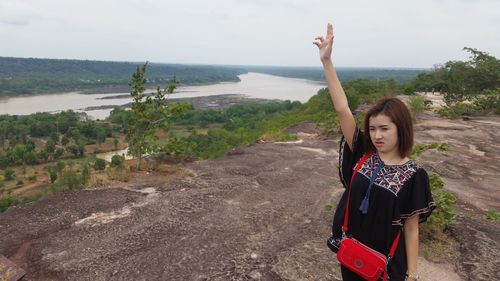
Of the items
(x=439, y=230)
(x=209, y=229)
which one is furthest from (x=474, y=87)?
(x=209, y=229)

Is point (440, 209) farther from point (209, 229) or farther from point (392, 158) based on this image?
point (392, 158)

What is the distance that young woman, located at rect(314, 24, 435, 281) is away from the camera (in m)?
1.99

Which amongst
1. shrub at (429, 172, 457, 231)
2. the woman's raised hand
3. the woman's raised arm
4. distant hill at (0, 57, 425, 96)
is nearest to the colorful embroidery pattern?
the woman's raised arm

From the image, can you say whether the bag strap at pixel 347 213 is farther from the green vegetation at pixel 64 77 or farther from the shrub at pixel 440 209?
the green vegetation at pixel 64 77

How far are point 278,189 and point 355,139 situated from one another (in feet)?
18.3

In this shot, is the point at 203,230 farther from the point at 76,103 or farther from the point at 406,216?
the point at 76,103

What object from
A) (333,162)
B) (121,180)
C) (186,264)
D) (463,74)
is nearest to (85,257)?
(186,264)

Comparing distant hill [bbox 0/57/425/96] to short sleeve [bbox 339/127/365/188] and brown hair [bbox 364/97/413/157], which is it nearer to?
short sleeve [bbox 339/127/365/188]

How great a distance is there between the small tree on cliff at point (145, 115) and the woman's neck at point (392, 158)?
23.3 ft

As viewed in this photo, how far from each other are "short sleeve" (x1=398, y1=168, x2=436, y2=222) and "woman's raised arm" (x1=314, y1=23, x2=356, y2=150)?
390 mm

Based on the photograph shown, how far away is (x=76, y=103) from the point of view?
8144 centimetres

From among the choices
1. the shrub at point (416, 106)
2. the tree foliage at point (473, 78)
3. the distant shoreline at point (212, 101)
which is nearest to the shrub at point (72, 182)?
the shrub at point (416, 106)

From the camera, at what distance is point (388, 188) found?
6.52ft

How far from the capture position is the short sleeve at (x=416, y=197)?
6.52ft
